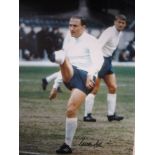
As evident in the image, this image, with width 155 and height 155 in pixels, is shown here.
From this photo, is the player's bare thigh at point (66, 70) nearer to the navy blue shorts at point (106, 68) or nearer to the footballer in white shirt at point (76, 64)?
the footballer in white shirt at point (76, 64)

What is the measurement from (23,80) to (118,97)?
0.65 meters

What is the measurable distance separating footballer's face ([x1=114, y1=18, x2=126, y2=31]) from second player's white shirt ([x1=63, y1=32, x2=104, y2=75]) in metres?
0.17

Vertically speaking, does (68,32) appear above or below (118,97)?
above

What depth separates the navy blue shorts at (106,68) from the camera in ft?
9.73

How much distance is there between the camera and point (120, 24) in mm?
2930

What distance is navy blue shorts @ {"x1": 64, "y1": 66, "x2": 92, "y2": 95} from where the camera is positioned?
2986 millimetres

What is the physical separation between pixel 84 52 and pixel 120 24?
0.30 meters

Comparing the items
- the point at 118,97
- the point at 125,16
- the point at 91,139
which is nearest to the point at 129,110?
the point at 118,97

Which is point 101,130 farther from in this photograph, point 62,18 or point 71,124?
point 62,18

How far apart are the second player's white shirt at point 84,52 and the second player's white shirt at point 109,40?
0.11 ft

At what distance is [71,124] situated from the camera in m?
3.02
